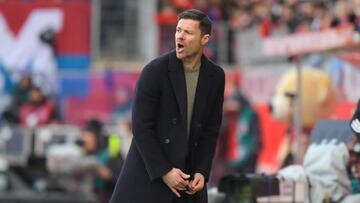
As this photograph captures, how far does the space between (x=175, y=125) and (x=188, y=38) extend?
1.70ft

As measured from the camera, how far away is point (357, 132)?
8.45m

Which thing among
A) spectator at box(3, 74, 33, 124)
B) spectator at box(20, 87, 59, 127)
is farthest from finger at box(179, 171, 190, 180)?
spectator at box(3, 74, 33, 124)

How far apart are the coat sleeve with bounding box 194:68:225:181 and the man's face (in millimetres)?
303

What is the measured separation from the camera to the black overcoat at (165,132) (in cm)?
761

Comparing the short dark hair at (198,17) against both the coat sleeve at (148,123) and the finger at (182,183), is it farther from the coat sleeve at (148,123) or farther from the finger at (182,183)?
the finger at (182,183)

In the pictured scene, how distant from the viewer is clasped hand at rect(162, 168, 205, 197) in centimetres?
756

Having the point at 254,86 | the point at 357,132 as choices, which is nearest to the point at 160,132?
the point at 357,132

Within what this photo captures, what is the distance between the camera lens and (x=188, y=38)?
25.0 feet

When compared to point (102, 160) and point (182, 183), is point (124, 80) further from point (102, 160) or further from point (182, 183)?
point (182, 183)

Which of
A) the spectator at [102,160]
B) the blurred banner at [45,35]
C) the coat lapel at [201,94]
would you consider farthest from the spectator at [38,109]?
the coat lapel at [201,94]

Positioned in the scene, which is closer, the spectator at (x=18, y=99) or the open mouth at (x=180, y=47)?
the open mouth at (x=180, y=47)

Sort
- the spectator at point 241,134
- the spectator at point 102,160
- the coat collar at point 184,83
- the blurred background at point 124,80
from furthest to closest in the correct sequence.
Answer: the spectator at point 241,134 → the spectator at point 102,160 → the blurred background at point 124,80 → the coat collar at point 184,83

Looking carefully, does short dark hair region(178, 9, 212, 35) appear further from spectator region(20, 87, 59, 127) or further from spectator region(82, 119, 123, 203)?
spectator region(20, 87, 59, 127)

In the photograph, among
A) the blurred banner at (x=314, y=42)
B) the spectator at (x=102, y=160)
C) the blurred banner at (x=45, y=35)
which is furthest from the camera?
the blurred banner at (x=45, y=35)
